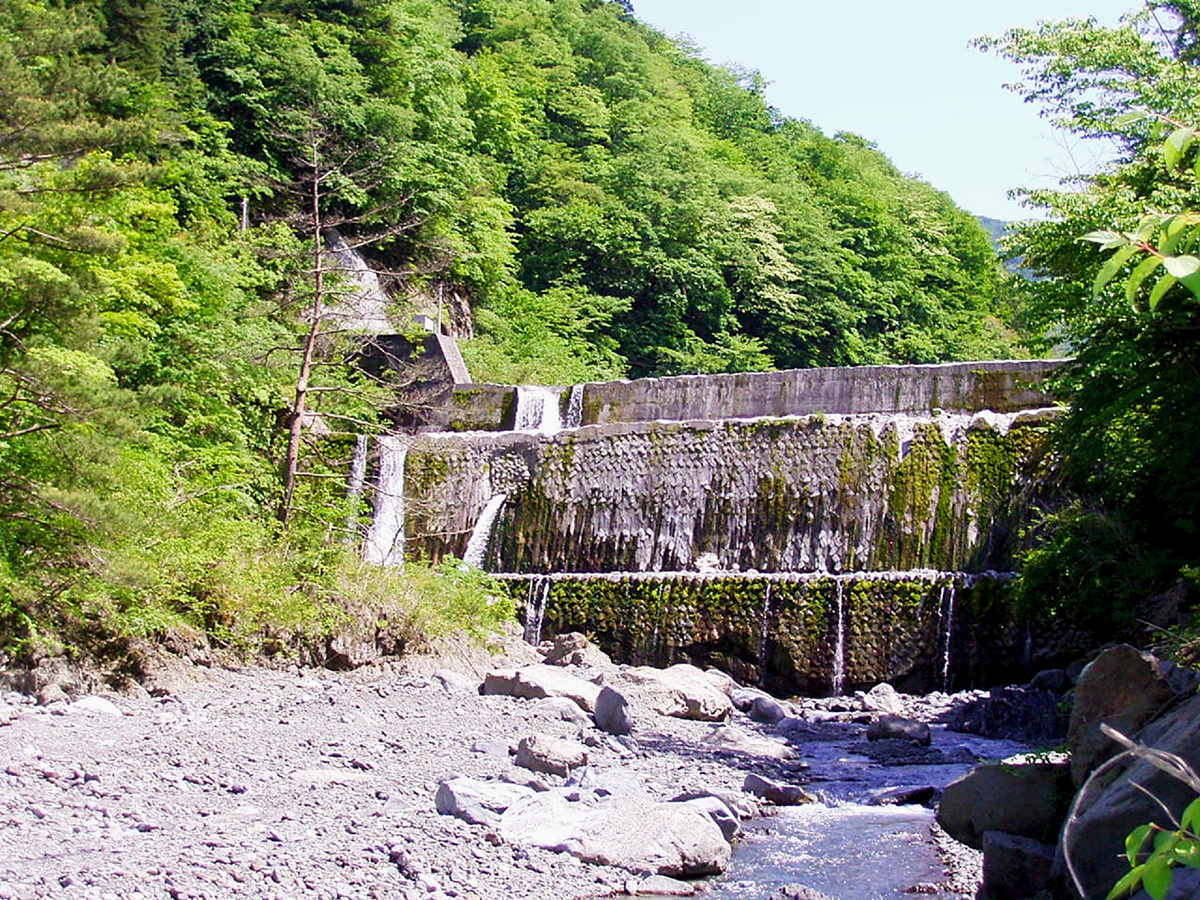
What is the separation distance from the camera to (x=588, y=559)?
55.8ft

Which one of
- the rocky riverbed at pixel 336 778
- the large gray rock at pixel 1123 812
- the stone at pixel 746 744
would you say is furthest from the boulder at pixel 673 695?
the large gray rock at pixel 1123 812

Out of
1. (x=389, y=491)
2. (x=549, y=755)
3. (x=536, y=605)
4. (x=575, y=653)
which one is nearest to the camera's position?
(x=549, y=755)

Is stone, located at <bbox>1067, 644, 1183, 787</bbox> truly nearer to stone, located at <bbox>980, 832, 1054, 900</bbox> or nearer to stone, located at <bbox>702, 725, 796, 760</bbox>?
stone, located at <bbox>980, 832, 1054, 900</bbox>

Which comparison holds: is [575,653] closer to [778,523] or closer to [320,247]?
[778,523]

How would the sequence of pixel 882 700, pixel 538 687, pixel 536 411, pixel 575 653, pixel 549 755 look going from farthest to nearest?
pixel 536 411 → pixel 575 653 → pixel 882 700 → pixel 538 687 → pixel 549 755

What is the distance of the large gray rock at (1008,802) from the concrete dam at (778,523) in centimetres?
818

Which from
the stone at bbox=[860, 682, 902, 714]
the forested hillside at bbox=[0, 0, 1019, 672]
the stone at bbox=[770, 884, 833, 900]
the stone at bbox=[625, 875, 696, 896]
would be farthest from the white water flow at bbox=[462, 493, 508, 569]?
the stone at bbox=[770, 884, 833, 900]

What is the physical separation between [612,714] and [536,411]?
1154 centimetres

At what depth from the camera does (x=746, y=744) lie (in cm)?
974

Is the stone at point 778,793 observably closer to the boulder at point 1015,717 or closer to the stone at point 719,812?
the stone at point 719,812

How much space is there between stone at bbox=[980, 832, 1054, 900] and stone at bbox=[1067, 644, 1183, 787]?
386 millimetres

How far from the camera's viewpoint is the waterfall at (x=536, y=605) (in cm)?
1560

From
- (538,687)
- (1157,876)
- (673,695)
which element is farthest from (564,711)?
(1157,876)

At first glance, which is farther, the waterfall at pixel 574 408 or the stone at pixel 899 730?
the waterfall at pixel 574 408
